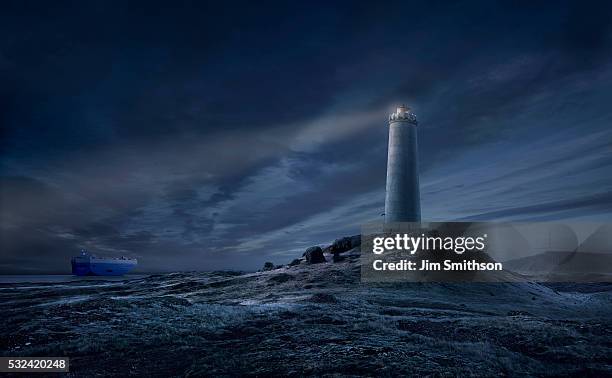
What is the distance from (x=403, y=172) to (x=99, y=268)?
90.9m

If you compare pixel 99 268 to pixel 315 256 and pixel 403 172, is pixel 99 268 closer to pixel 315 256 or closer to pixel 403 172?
pixel 315 256

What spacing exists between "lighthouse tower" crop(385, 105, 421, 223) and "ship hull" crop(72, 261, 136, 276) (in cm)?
8796

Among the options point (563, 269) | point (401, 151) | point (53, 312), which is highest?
point (401, 151)

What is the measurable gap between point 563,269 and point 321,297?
242 feet

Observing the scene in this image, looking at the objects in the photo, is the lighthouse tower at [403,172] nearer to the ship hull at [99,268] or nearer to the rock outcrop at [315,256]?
the rock outcrop at [315,256]

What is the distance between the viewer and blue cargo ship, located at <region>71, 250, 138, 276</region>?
97375 mm

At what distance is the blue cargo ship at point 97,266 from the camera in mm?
97375

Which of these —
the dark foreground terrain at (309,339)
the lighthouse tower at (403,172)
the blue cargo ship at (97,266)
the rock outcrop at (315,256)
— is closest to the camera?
the dark foreground terrain at (309,339)

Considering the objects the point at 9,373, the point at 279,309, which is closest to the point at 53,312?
the point at 9,373

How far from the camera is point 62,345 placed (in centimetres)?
1124

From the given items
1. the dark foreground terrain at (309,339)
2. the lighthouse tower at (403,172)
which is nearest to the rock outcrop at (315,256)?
the lighthouse tower at (403,172)

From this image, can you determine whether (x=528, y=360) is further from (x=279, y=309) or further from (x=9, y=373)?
(x=9, y=373)

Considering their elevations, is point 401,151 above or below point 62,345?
above

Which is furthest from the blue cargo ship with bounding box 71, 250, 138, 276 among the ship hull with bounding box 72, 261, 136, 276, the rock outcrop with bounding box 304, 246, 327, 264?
the rock outcrop with bounding box 304, 246, 327, 264
